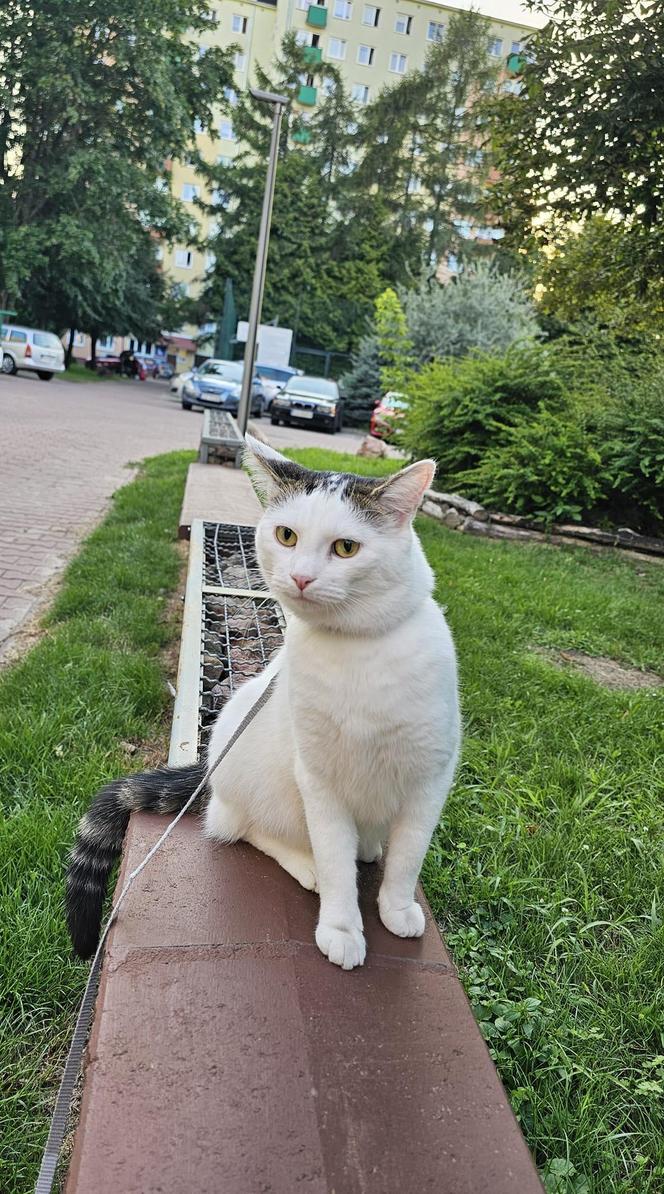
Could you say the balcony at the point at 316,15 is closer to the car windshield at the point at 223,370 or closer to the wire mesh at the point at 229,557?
the car windshield at the point at 223,370

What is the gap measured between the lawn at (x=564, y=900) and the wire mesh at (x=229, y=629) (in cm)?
99

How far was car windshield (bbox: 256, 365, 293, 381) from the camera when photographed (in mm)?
24783

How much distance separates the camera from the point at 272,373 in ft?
82.4

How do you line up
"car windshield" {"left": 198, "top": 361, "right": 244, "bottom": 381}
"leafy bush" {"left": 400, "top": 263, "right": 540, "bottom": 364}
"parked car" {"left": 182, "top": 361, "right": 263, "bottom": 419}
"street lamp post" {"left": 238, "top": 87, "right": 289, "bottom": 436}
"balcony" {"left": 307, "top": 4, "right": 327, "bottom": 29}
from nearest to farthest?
"street lamp post" {"left": 238, "top": 87, "right": 289, "bottom": 436} < "leafy bush" {"left": 400, "top": 263, "right": 540, "bottom": 364} < "parked car" {"left": 182, "top": 361, "right": 263, "bottom": 419} < "car windshield" {"left": 198, "top": 361, "right": 244, "bottom": 381} < "balcony" {"left": 307, "top": 4, "right": 327, "bottom": 29}

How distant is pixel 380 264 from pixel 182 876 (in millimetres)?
37039

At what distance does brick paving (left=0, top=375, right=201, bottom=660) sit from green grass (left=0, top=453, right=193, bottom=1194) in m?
0.32

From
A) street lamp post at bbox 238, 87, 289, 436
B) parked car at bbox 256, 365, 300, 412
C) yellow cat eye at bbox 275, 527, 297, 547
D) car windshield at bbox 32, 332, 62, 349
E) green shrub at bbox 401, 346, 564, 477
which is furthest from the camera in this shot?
car windshield at bbox 32, 332, 62, 349

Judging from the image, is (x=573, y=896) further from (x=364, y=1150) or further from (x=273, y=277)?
(x=273, y=277)

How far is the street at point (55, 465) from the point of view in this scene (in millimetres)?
4981

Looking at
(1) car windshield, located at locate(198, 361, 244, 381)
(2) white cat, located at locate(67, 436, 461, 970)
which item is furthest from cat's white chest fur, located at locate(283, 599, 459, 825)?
(1) car windshield, located at locate(198, 361, 244, 381)

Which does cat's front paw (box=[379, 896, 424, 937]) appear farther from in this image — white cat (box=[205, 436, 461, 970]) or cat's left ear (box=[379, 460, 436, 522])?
cat's left ear (box=[379, 460, 436, 522])

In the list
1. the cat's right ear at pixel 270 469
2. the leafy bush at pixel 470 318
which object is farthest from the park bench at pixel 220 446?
the leafy bush at pixel 470 318

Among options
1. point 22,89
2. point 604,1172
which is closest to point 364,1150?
point 604,1172

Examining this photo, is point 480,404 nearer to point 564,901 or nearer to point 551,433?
point 551,433
